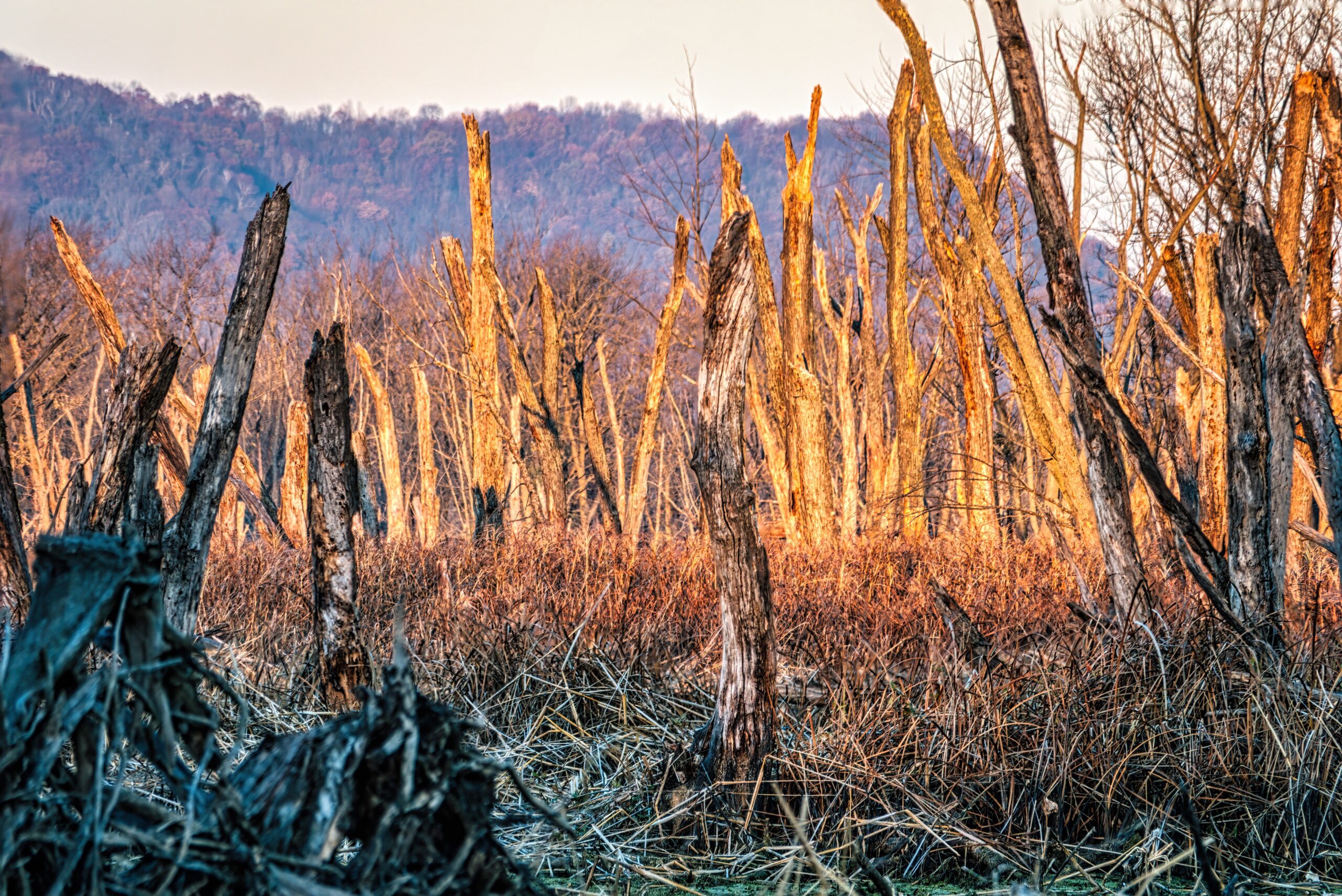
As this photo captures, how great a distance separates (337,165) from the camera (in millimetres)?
98375

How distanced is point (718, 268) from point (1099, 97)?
23.9ft

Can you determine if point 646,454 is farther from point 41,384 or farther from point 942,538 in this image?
point 41,384

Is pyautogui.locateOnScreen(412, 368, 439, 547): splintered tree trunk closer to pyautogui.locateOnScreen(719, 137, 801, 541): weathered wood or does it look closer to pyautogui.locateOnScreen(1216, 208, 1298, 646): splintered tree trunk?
pyautogui.locateOnScreen(719, 137, 801, 541): weathered wood

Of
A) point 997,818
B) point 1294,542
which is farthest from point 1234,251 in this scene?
point 1294,542

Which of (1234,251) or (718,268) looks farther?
(1234,251)

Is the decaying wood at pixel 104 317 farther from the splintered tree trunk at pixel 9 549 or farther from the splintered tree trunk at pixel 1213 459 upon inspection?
the splintered tree trunk at pixel 1213 459

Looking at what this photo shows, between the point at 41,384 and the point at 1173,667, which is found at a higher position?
the point at 41,384

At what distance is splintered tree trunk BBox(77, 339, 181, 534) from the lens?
131 inches

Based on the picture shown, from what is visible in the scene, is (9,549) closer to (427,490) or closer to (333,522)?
(333,522)

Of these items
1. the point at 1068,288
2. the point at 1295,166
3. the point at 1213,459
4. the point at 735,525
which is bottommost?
the point at 735,525

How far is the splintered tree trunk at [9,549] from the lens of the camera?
133 inches

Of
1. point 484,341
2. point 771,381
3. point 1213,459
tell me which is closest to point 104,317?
point 484,341

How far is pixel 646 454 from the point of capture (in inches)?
377

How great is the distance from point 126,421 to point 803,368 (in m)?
6.17
